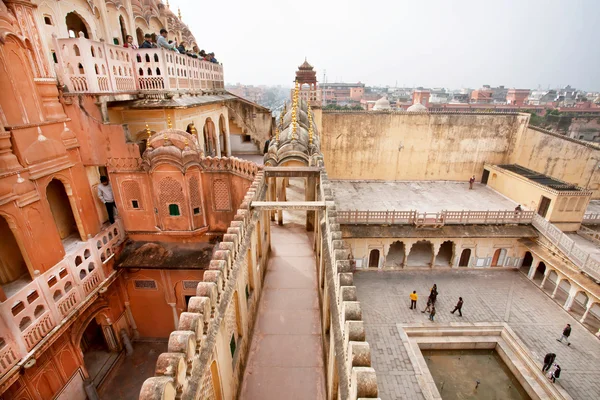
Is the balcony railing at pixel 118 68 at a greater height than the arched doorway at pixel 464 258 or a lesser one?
greater

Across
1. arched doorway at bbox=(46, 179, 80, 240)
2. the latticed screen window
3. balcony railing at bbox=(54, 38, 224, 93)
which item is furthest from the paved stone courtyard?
balcony railing at bbox=(54, 38, 224, 93)

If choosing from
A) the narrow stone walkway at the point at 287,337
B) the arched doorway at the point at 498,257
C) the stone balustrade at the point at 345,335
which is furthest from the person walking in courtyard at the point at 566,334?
the stone balustrade at the point at 345,335

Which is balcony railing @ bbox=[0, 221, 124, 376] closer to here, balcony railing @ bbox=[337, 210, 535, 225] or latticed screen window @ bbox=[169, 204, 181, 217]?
latticed screen window @ bbox=[169, 204, 181, 217]

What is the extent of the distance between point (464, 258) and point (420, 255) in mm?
2825

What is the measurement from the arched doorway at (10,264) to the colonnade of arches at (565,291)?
2587 centimetres

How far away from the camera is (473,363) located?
14.4 m

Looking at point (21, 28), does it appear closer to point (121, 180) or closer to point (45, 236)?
point (121, 180)

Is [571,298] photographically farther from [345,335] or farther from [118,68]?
[118,68]

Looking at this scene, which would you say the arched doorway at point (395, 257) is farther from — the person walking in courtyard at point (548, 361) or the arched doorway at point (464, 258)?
the person walking in courtyard at point (548, 361)

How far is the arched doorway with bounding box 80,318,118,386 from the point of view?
1347 centimetres

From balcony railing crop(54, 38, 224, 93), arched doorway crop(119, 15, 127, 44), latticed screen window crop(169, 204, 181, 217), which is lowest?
latticed screen window crop(169, 204, 181, 217)

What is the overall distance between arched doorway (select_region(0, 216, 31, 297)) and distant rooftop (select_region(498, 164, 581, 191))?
29.9 metres

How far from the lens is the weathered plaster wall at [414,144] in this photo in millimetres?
28031

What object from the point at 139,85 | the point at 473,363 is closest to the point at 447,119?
the point at 473,363
